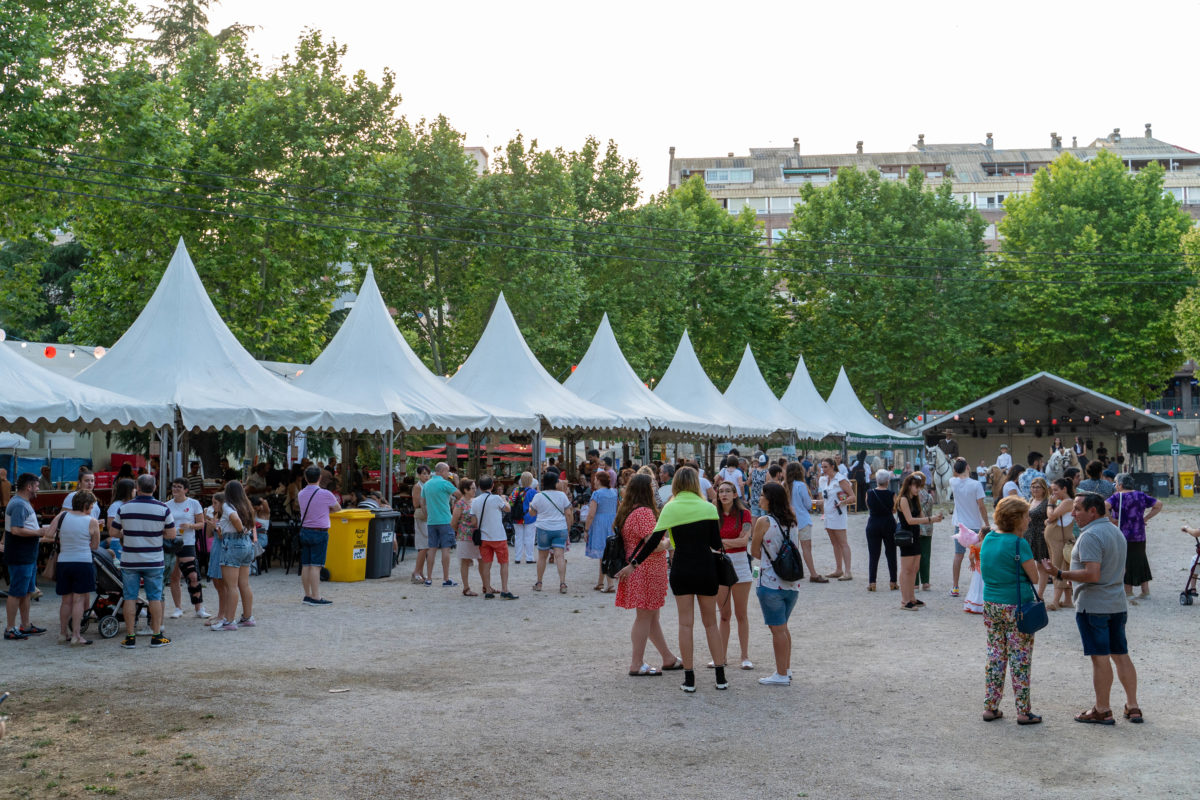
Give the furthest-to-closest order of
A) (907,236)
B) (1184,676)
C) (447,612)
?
(907,236), (447,612), (1184,676)

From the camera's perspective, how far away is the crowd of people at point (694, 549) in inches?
300

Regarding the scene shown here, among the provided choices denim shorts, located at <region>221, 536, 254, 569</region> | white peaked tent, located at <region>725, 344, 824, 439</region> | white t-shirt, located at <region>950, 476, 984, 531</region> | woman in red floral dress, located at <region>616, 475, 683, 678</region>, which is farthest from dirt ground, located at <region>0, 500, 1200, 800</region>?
white peaked tent, located at <region>725, 344, 824, 439</region>

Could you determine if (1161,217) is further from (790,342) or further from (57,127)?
(57,127)

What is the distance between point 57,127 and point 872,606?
2038 cm

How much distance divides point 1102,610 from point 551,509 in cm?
886

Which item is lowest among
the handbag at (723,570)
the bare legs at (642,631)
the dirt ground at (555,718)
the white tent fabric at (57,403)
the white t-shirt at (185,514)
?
the dirt ground at (555,718)

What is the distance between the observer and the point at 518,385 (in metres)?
24.9

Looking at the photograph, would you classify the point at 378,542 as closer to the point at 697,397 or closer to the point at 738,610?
the point at 738,610

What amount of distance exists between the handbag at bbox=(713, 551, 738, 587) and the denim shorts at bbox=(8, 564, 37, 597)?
23.1 feet

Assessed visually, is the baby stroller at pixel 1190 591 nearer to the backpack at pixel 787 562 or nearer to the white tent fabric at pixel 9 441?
the backpack at pixel 787 562

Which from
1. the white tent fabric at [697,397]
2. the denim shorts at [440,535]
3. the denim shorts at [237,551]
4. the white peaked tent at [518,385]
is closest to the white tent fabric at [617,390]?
the white peaked tent at [518,385]

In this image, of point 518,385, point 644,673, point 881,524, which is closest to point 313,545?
point 644,673

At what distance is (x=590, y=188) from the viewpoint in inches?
1930

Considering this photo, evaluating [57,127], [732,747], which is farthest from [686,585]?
[57,127]
